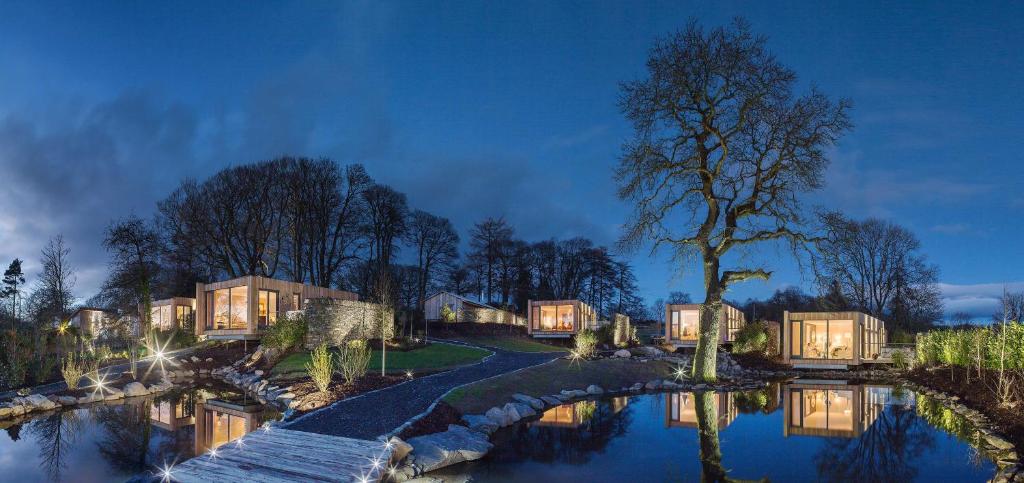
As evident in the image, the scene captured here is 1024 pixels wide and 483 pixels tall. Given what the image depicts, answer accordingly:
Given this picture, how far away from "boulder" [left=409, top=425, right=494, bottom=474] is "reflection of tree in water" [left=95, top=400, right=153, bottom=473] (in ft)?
13.2

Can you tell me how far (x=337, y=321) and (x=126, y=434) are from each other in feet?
35.3

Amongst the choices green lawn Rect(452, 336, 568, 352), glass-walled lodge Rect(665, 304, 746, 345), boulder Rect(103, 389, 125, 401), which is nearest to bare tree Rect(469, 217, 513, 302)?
green lawn Rect(452, 336, 568, 352)

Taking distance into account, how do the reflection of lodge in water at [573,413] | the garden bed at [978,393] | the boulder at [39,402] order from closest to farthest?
the garden bed at [978,393] → the reflection of lodge in water at [573,413] → the boulder at [39,402]

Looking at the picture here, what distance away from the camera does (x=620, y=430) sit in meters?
11.2

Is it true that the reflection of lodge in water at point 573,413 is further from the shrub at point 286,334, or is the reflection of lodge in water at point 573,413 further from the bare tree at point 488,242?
the bare tree at point 488,242

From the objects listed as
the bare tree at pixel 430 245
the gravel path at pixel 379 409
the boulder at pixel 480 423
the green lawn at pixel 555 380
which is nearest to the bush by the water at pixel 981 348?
the green lawn at pixel 555 380

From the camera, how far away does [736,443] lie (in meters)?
10.0

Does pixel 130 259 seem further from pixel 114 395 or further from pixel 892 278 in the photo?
pixel 892 278

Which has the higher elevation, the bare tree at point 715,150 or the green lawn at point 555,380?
the bare tree at point 715,150

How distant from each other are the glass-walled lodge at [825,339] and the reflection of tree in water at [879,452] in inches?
496

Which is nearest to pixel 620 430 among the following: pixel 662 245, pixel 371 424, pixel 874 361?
pixel 371 424

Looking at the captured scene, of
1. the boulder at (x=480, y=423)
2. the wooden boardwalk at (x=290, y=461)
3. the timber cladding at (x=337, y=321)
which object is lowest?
the boulder at (x=480, y=423)

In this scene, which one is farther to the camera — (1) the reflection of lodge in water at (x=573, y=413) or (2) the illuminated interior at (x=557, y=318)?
(2) the illuminated interior at (x=557, y=318)

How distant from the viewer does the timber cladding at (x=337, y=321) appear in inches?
834
